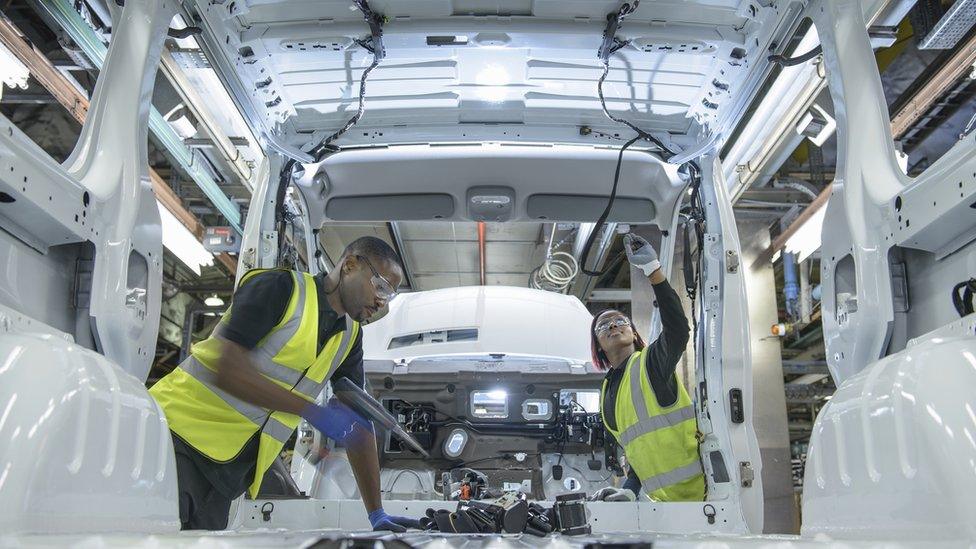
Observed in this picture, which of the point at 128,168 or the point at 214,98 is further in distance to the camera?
the point at 214,98

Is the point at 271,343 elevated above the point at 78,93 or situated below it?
below

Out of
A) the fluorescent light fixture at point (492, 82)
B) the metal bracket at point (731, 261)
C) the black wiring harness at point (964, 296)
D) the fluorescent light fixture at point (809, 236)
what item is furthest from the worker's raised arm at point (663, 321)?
the fluorescent light fixture at point (809, 236)

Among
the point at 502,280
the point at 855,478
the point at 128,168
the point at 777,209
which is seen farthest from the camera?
the point at 502,280

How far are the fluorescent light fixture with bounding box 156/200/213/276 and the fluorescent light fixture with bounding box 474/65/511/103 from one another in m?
4.18

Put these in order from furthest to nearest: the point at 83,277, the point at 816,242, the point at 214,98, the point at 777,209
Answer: the point at 777,209 → the point at 816,242 → the point at 214,98 → the point at 83,277

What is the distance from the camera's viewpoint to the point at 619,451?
4.96 m

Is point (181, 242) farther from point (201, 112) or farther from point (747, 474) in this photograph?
point (747, 474)

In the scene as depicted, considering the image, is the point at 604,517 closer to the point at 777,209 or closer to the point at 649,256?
the point at 649,256

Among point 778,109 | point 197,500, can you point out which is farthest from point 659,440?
point 197,500

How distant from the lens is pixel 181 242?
693cm

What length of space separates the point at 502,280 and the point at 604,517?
27.3 ft

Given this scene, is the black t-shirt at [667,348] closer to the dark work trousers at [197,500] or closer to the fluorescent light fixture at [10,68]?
the dark work trousers at [197,500]

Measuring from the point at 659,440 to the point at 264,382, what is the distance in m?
1.95

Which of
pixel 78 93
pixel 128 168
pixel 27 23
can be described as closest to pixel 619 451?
pixel 128 168
